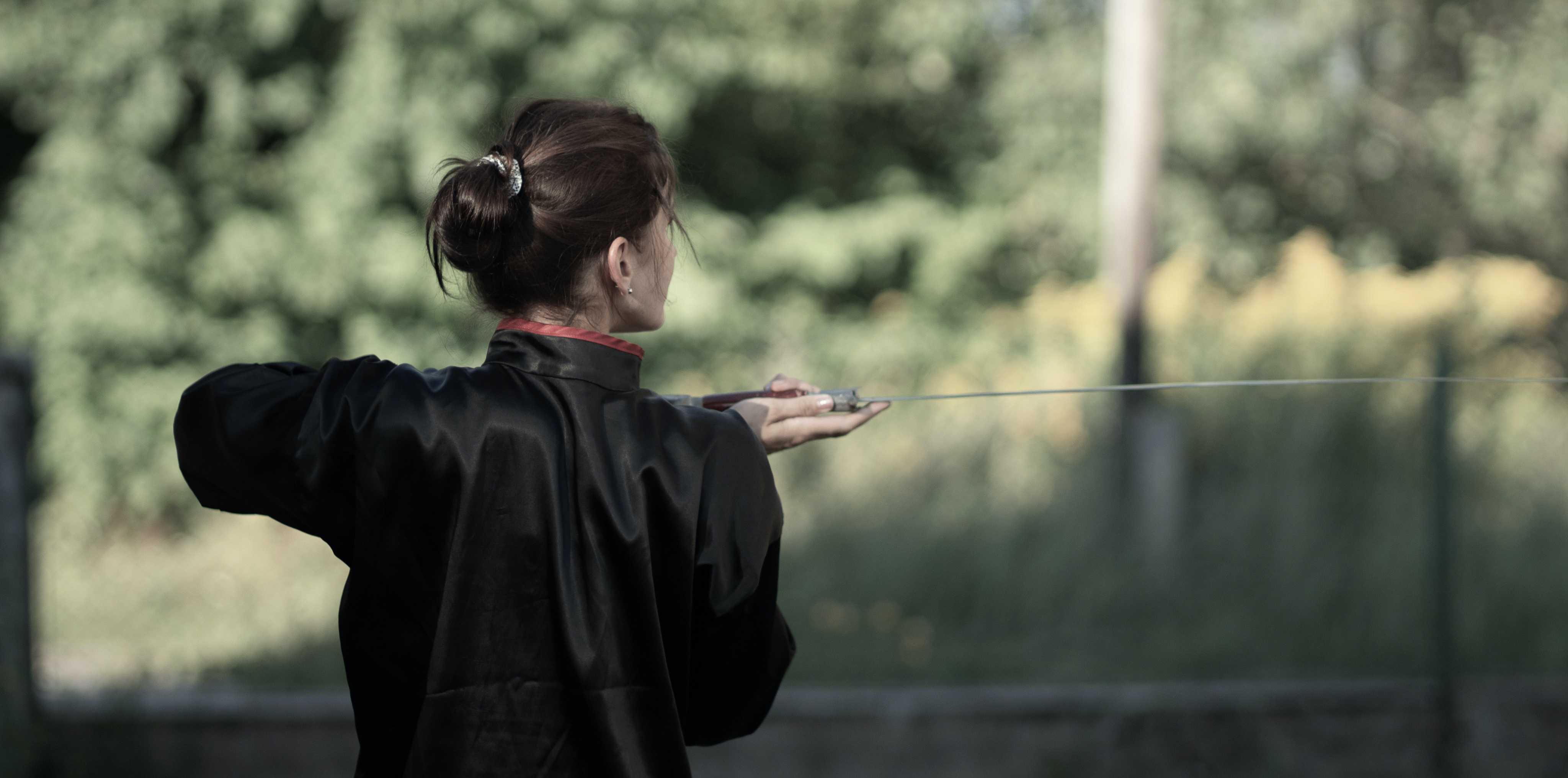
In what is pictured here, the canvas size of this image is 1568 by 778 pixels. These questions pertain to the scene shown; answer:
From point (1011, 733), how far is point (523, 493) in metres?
3.15

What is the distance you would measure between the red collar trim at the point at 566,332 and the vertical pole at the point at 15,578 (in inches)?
121

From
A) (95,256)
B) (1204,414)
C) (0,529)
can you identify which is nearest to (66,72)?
(95,256)

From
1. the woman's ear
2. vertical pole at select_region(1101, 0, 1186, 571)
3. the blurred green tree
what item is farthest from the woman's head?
vertical pole at select_region(1101, 0, 1186, 571)

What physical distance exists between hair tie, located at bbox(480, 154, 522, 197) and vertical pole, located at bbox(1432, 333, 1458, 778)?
3.84 m

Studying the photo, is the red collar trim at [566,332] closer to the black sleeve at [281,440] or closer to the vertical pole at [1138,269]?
the black sleeve at [281,440]

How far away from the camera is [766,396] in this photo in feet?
5.52

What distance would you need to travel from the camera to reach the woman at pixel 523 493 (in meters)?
1.40

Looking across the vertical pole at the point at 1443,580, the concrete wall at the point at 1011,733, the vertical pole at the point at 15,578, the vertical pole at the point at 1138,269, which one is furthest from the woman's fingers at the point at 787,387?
the vertical pole at the point at 1138,269

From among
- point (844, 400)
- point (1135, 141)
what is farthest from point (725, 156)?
point (844, 400)

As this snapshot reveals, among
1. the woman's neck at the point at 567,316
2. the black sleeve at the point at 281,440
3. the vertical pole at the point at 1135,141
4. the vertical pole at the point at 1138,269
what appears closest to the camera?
the black sleeve at the point at 281,440

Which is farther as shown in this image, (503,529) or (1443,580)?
(1443,580)

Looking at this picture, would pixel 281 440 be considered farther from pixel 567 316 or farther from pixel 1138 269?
pixel 1138 269

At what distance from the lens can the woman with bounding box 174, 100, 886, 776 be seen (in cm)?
140

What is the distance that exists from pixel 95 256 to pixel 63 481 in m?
1.26
